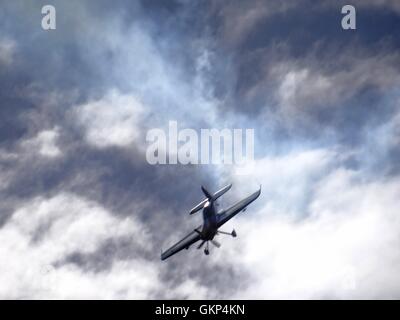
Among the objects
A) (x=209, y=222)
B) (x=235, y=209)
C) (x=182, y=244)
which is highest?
(x=235, y=209)

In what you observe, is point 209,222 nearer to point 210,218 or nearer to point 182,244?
point 210,218

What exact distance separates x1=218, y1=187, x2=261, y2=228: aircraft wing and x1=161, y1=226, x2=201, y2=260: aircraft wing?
7078 mm

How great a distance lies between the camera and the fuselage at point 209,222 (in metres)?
78.3

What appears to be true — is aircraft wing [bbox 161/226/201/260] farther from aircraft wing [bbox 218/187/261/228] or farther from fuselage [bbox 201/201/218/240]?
aircraft wing [bbox 218/187/261/228]

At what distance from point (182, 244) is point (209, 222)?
9845mm

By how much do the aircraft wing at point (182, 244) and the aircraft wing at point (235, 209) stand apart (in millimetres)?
7078

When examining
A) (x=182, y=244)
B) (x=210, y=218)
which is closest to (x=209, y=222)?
(x=210, y=218)

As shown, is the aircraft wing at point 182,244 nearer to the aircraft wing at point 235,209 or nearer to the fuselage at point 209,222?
the fuselage at point 209,222

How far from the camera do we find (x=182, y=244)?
278 feet
